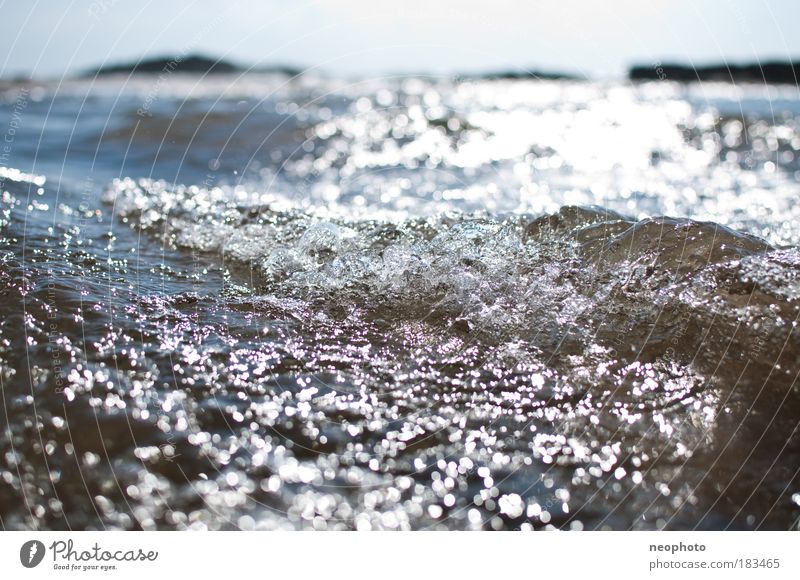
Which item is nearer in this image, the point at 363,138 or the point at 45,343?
the point at 45,343

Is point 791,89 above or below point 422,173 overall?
above

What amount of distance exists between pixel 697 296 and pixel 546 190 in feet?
10.1

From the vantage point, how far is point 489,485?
1.76m


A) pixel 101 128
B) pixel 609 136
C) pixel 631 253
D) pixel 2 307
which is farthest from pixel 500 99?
pixel 2 307

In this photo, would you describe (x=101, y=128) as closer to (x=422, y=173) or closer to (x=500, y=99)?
(x=422, y=173)
